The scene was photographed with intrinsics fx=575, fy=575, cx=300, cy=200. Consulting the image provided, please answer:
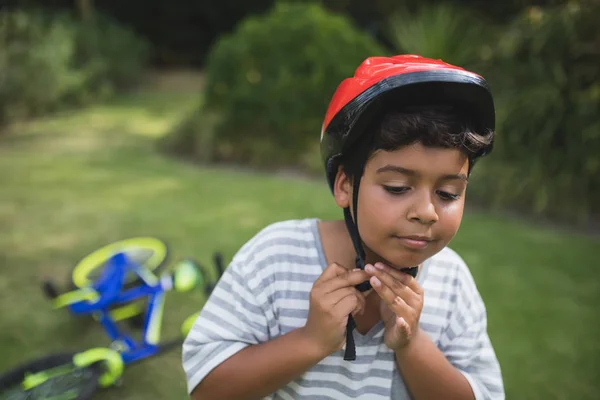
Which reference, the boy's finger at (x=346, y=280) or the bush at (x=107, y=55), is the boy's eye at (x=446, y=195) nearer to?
the boy's finger at (x=346, y=280)

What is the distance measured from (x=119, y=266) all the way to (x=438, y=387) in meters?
2.11

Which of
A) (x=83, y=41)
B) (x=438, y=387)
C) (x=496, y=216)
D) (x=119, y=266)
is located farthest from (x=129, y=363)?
(x=83, y=41)

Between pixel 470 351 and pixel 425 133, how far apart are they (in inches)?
21.8

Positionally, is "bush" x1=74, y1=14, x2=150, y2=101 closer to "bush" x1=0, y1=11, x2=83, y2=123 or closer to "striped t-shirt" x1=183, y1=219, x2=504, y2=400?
"bush" x1=0, y1=11, x2=83, y2=123

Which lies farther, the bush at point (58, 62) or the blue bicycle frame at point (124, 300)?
the bush at point (58, 62)

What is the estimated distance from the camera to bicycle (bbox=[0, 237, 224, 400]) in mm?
2369

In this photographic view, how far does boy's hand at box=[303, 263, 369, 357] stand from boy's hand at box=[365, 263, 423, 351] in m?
0.04

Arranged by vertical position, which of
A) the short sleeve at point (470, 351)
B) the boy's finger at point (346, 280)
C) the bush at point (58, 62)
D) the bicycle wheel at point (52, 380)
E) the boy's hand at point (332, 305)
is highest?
the bush at point (58, 62)

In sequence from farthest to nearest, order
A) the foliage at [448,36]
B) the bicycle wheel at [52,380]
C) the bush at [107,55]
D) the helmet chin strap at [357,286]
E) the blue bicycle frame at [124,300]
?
the bush at [107,55]
the foliage at [448,36]
the blue bicycle frame at [124,300]
the bicycle wheel at [52,380]
the helmet chin strap at [357,286]

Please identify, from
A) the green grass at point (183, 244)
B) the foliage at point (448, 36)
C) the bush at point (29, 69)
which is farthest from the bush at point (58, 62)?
the foliage at point (448, 36)

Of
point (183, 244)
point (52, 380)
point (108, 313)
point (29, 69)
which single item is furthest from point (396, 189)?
point (29, 69)

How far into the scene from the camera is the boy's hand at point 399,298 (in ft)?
3.82

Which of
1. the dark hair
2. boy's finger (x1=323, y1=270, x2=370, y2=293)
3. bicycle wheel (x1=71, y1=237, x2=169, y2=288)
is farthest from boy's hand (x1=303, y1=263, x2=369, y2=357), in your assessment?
bicycle wheel (x1=71, y1=237, x2=169, y2=288)

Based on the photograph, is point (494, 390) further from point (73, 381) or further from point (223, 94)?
point (223, 94)
